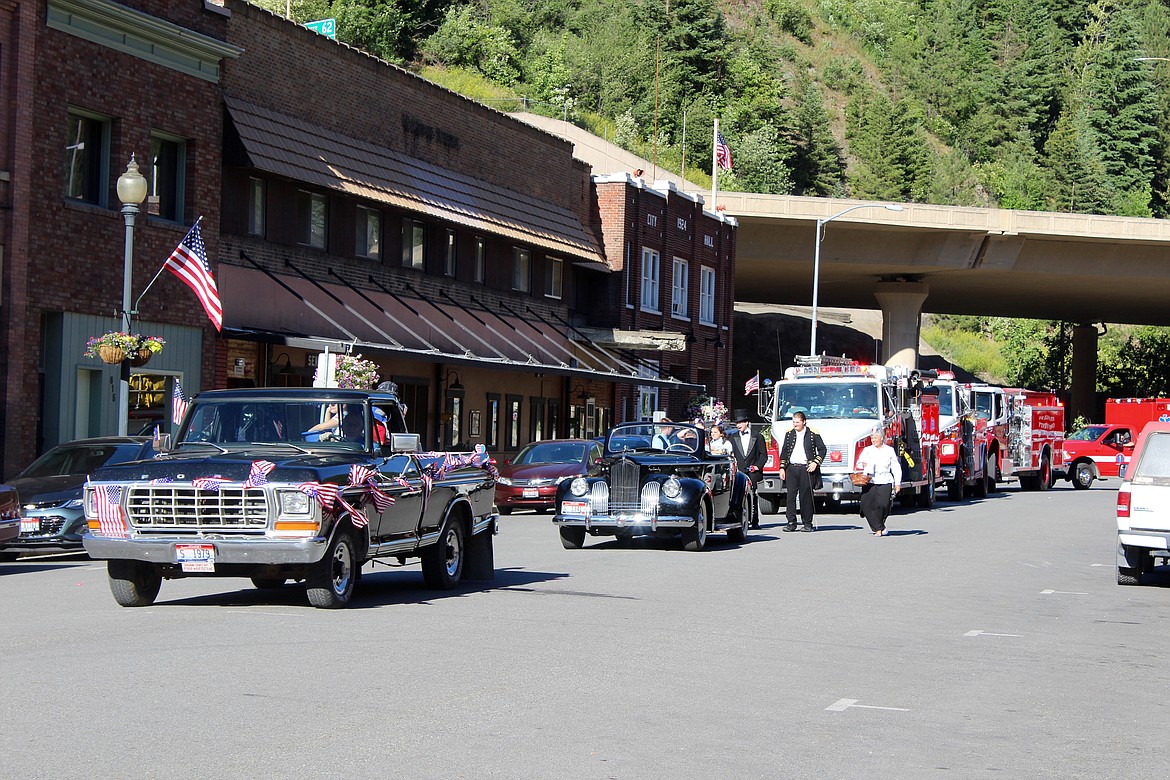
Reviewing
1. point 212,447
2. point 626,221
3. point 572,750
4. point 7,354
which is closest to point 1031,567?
point 212,447

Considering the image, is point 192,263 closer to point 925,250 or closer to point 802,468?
point 802,468

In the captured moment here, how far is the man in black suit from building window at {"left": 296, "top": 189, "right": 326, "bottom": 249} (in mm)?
10947

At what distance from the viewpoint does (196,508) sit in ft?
41.6

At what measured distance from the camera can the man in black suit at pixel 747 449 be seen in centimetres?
2661

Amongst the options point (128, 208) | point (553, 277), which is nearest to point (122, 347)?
point (128, 208)

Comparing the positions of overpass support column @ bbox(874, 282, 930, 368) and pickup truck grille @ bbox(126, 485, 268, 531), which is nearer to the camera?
pickup truck grille @ bbox(126, 485, 268, 531)

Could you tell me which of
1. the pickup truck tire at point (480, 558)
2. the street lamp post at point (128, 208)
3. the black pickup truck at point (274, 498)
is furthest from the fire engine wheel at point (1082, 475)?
the black pickup truck at point (274, 498)

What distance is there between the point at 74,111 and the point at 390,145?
35.2ft

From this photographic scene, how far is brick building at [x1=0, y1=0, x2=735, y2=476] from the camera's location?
25516 mm

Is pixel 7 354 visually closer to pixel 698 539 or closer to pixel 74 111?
pixel 74 111

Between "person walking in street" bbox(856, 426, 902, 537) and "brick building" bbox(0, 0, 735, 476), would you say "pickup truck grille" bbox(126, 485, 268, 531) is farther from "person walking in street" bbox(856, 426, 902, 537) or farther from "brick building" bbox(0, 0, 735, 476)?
"person walking in street" bbox(856, 426, 902, 537)

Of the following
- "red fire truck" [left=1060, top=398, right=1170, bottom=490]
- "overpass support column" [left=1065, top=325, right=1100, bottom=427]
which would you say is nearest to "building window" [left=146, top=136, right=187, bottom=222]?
"red fire truck" [left=1060, top=398, right=1170, bottom=490]

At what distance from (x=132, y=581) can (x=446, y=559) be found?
10.6 ft

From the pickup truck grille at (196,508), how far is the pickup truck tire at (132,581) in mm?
583
